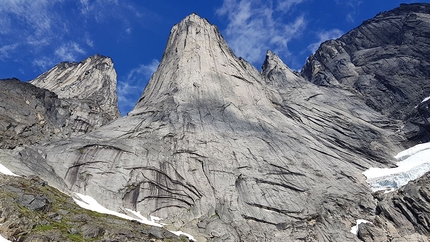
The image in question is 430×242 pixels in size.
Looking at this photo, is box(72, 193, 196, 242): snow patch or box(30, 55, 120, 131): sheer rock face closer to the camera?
box(72, 193, 196, 242): snow patch

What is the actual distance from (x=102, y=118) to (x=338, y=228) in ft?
207

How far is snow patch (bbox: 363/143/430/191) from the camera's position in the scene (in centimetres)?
5718

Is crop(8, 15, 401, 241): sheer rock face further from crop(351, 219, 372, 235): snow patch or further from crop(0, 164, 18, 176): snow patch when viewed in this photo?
crop(0, 164, 18, 176): snow patch

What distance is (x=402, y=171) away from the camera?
198 feet

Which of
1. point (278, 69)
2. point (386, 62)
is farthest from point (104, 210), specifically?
point (386, 62)

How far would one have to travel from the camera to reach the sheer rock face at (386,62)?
94.2 meters

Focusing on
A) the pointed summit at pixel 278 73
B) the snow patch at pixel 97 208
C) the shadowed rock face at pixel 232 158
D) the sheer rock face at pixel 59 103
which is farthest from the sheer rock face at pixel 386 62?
the sheer rock face at pixel 59 103

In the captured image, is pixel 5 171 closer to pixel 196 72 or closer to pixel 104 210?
pixel 104 210

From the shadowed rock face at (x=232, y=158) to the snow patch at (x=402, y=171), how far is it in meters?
1.70

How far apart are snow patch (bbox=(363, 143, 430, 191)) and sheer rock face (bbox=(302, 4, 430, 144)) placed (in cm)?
631

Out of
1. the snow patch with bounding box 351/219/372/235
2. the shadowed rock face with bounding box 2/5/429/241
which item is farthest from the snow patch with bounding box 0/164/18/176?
the snow patch with bounding box 351/219/372/235

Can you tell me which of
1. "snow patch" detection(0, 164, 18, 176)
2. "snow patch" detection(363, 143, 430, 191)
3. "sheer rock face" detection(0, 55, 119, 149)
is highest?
"sheer rock face" detection(0, 55, 119, 149)

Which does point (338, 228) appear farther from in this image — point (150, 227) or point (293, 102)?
point (293, 102)

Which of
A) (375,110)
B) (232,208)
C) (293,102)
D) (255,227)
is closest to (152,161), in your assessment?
(232,208)
